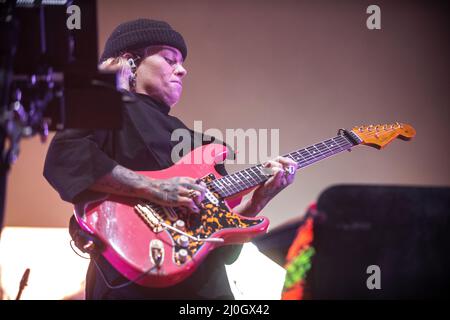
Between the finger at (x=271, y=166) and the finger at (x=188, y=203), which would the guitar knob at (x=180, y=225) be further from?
the finger at (x=271, y=166)

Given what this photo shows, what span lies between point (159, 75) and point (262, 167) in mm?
606

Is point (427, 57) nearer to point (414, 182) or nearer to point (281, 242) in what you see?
point (414, 182)

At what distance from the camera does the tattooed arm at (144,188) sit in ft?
5.73

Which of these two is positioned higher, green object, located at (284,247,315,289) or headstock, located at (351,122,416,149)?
headstock, located at (351,122,416,149)

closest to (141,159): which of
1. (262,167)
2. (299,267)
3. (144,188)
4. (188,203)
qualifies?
(144,188)

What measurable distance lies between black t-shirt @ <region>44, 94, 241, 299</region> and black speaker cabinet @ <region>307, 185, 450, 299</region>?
48 cm

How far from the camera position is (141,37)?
2096mm

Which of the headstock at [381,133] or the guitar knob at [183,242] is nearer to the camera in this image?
the guitar knob at [183,242]

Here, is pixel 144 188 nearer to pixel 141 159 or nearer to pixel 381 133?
pixel 141 159

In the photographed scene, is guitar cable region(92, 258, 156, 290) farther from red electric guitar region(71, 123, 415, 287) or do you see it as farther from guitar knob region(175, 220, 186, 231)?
guitar knob region(175, 220, 186, 231)

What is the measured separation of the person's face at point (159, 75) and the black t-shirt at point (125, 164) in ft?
0.34

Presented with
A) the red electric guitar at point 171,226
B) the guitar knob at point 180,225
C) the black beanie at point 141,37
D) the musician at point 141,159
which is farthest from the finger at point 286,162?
the black beanie at point 141,37

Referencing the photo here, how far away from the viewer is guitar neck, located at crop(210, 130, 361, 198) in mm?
1935

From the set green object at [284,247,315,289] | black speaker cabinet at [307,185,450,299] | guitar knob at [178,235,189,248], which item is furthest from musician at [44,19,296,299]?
black speaker cabinet at [307,185,450,299]
